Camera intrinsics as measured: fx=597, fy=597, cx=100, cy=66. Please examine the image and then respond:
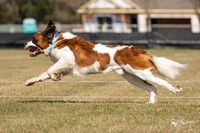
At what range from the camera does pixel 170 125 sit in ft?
30.9

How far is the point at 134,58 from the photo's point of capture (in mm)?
11633

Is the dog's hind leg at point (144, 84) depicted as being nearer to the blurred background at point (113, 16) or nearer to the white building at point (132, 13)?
the blurred background at point (113, 16)

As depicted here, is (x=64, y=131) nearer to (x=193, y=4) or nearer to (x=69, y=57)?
(x=69, y=57)

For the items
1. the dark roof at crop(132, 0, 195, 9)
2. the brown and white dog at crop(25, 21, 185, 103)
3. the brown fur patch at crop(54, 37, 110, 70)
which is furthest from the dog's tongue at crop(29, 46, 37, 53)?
the dark roof at crop(132, 0, 195, 9)

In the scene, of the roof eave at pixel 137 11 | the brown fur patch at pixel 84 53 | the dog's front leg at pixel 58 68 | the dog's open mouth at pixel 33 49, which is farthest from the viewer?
the roof eave at pixel 137 11

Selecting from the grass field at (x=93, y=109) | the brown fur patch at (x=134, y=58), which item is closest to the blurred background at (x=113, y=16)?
the grass field at (x=93, y=109)

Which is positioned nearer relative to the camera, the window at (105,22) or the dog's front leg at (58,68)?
the dog's front leg at (58,68)

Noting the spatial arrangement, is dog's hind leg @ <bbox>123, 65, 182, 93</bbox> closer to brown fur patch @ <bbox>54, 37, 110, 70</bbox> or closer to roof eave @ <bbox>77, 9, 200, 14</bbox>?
brown fur patch @ <bbox>54, 37, 110, 70</bbox>

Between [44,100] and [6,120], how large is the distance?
9.81ft

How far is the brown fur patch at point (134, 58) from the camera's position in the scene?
1164 centimetres

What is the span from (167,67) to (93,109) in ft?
5.69

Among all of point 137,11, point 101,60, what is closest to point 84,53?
point 101,60

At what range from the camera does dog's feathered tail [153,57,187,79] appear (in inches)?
462

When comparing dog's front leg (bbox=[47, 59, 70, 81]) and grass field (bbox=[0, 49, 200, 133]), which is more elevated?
dog's front leg (bbox=[47, 59, 70, 81])
